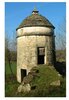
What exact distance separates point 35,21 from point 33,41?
97 centimetres

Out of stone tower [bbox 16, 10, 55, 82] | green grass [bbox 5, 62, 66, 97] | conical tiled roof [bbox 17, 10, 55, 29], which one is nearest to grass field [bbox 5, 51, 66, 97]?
green grass [bbox 5, 62, 66, 97]

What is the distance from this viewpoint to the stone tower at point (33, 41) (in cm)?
1213

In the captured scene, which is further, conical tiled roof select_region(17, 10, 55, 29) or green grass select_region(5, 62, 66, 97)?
conical tiled roof select_region(17, 10, 55, 29)

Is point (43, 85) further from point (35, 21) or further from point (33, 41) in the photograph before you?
point (35, 21)

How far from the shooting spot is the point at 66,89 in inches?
402

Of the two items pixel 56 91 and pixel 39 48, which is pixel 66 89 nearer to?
pixel 56 91

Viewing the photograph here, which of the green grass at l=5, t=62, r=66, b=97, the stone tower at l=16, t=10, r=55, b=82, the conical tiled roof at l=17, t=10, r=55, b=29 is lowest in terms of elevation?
the green grass at l=5, t=62, r=66, b=97

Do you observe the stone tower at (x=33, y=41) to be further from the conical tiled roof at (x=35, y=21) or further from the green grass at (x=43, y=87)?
the green grass at (x=43, y=87)

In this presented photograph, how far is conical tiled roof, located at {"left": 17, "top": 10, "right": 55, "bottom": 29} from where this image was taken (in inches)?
481

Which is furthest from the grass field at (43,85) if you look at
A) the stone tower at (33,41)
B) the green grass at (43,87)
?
the stone tower at (33,41)

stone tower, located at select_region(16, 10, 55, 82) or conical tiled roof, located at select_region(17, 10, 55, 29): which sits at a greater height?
conical tiled roof, located at select_region(17, 10, 55, 29)

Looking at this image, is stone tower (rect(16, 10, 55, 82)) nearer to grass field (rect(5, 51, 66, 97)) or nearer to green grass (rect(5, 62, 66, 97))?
grass field (rect(5, 51, 66, 97))

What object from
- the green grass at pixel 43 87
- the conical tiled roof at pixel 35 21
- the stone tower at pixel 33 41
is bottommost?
the green grass at pixel 43 87

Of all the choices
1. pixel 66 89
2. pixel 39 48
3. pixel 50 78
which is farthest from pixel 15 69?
pixel 66 89
